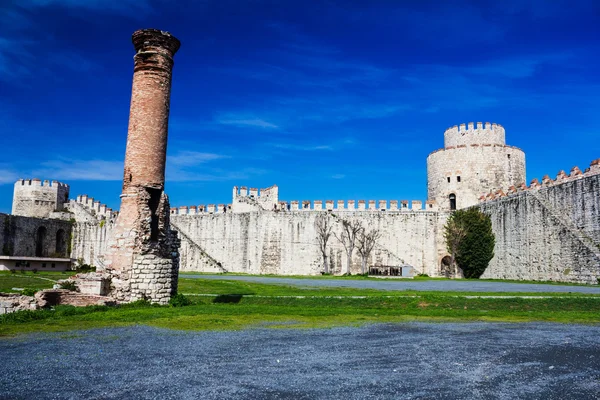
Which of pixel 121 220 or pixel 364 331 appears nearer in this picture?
pixel 364 331

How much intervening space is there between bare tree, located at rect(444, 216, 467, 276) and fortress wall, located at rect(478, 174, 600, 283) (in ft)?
8.76

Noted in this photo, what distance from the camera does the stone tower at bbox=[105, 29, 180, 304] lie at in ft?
47.0

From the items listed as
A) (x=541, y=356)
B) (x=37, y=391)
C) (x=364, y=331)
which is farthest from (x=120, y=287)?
(x=541, y=356)

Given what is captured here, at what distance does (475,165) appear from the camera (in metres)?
40.3

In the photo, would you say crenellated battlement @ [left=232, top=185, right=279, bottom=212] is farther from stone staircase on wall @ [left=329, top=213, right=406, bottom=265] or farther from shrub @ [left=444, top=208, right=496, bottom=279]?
shrub @ [left=444, top=208, right=496, bottom=279]

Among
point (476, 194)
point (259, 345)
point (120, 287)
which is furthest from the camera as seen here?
point (476, 194)

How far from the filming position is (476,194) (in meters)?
40.5

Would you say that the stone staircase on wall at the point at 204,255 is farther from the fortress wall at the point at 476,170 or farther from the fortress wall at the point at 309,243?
the fortress wall at the point at 476,170

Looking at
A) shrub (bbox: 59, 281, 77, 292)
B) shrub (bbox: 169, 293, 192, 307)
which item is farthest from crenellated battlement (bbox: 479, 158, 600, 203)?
shrub (bbox: 59, 281, 77, 292)

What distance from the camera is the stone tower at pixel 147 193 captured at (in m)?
14.3

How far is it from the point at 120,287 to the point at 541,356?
10.9m

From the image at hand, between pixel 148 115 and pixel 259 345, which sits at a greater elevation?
pixel 148 115

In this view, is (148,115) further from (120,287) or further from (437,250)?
(437,250)

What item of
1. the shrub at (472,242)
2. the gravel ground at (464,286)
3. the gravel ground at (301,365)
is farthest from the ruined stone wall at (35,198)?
the gravel ground at (301,365)
